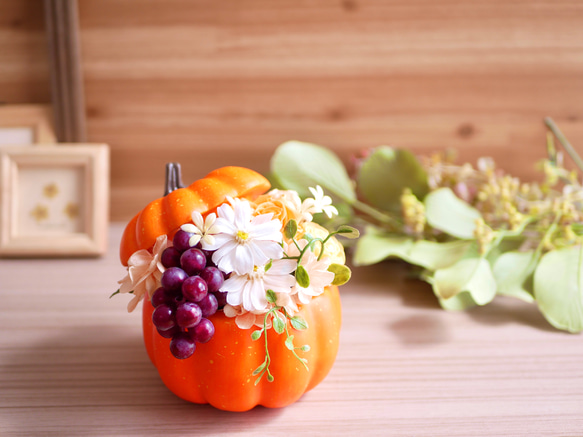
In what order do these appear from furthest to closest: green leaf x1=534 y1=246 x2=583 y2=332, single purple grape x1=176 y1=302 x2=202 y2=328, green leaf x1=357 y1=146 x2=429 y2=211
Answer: green leaf x1=357 y1=146 x2=429 y2=211
green leaf x1=534 y1=246 x2=583 y2=332
single purple grape x1=176 y1=302 x2=202 y2=328

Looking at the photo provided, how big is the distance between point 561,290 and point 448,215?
0.67 ft

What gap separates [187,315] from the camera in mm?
363

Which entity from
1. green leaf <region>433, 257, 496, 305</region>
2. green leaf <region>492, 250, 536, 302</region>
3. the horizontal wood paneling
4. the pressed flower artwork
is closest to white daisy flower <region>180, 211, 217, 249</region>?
green leaf <region>433, 257, 496, 305</region>

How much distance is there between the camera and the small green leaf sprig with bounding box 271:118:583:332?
65 cm

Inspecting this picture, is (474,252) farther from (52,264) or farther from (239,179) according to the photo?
(52,264)

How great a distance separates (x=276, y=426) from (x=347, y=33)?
2.58 ft

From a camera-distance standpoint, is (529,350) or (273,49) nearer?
(529,350)

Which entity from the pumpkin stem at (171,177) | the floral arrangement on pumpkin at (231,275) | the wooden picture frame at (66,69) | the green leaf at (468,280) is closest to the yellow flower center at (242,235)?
the floral arrangement on pumpkin at (231,275)

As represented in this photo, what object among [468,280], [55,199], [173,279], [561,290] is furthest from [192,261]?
[55,199]

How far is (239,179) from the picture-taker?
1.43 feet

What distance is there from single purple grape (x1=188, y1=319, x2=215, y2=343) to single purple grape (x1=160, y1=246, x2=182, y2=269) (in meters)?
0.06

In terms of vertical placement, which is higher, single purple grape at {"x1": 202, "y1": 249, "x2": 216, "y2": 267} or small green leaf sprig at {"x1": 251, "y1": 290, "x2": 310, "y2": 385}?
single purple grape at {"x1": 202, "y1": 249, "x2": 216, "y2": 267}

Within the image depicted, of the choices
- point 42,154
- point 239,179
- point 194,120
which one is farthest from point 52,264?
point 239,179

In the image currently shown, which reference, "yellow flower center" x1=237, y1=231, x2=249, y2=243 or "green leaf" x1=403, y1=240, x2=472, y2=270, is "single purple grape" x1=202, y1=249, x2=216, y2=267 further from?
"green leaf" x1=403, y1=240, x2=472, y2=270
